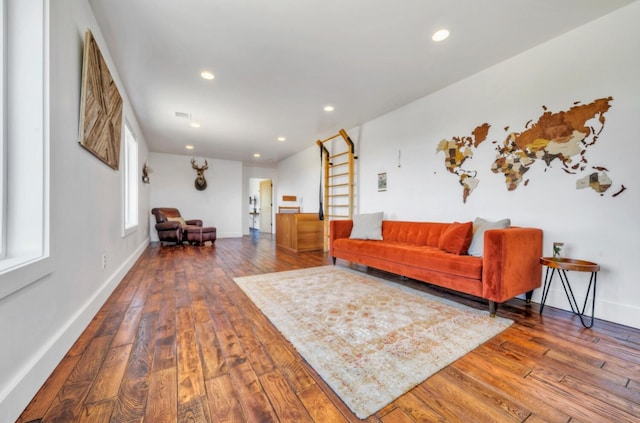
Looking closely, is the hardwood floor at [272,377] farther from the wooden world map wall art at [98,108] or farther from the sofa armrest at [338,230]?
the sofa armrest at [338,230]

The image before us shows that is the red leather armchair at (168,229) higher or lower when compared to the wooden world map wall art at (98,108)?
lower

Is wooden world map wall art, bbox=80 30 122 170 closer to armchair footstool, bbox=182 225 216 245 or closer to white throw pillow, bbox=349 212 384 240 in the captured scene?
white throw pillow, bbox=349 212 384 240

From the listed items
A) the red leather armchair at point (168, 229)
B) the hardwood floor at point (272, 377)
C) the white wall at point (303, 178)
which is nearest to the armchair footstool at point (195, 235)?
the red leather armchair at point (168, 229)

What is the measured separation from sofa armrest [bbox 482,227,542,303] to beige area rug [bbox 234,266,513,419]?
0.26 m

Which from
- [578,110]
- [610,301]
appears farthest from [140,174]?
[610,301]

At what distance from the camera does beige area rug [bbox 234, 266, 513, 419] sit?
134 cm

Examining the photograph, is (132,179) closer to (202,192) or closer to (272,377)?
(202,192)

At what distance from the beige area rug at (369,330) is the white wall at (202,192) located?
557cm

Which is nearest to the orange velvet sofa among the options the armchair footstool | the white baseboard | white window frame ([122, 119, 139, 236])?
the white baseboard

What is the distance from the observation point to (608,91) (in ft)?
6.95

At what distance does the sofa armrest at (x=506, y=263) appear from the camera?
207 centimetres

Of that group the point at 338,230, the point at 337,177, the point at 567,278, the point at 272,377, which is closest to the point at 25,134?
the point at 272,377

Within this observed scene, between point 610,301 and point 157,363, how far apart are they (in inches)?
134

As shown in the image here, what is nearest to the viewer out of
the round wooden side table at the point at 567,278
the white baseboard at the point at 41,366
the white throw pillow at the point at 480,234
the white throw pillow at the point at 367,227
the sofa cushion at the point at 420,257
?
the white baseboard at the point at 41,366
